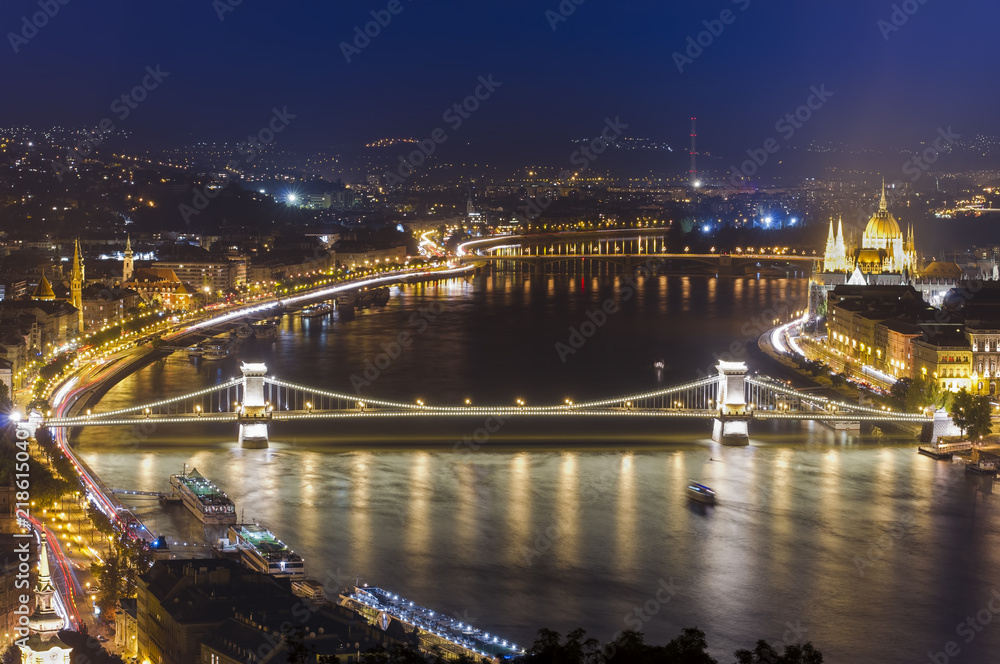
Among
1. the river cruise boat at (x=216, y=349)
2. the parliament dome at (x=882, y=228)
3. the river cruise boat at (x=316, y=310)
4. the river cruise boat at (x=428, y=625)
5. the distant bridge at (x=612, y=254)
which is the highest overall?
the distant bridge at (x=612, y=254)

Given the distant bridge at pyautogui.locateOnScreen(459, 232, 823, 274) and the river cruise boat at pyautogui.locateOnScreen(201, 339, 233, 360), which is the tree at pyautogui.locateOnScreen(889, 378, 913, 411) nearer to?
the river cruise boat at pyautogui.locateOnScreen(201, 339, 233, 360)

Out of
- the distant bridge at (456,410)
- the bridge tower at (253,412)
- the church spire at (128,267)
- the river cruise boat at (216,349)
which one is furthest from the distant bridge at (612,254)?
the bridge tower at (253,412)

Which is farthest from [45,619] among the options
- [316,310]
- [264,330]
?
[316,310]

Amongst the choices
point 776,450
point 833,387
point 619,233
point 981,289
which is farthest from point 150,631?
point 619,233

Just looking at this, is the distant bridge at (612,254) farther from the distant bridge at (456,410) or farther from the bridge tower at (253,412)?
the bridge tower at (253,412)

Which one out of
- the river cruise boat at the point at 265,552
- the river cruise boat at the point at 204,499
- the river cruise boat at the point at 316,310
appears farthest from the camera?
the river cruise boat at the point at 316,310

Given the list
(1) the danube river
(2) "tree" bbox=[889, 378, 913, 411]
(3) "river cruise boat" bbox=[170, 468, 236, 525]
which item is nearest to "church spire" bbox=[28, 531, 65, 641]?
(1) the danube river
